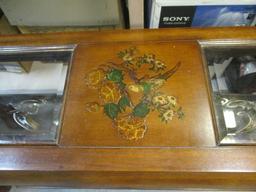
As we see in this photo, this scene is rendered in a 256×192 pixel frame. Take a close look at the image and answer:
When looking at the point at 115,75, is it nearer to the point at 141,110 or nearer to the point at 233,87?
the point at 141,110

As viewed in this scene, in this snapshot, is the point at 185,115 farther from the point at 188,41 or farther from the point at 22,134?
the point at 22,134

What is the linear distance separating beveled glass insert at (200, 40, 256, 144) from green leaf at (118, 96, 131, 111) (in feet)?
0.62

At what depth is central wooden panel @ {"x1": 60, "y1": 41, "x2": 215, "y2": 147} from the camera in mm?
471

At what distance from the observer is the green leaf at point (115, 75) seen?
555mm

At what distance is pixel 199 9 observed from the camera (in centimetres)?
61

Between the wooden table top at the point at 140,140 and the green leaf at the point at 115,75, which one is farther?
the green leaf at the point at 115,75

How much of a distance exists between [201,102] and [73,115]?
278mm

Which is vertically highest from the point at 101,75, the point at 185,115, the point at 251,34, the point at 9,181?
the point at 251,34

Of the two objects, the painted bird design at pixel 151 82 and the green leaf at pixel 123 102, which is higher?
the painted bird design at pixel 151 82

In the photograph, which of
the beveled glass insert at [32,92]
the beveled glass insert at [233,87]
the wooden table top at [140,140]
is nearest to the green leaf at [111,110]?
the wooden table top at [140,140]

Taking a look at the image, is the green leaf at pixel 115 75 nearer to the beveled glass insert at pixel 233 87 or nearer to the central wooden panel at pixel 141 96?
the central wooden panel at pixel 141 96

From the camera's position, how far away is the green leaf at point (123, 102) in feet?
1.70

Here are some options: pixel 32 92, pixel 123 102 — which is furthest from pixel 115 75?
pixel 32 92

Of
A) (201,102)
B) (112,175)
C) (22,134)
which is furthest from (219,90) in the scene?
(22,134)
